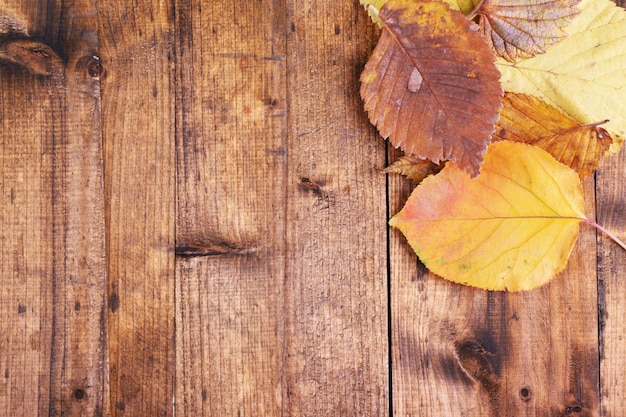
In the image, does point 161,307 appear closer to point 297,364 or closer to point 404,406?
point 297,364

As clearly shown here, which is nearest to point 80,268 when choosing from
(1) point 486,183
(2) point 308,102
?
A: (2) point 308,102

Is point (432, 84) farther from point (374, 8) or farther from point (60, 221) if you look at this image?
point (60, 221)

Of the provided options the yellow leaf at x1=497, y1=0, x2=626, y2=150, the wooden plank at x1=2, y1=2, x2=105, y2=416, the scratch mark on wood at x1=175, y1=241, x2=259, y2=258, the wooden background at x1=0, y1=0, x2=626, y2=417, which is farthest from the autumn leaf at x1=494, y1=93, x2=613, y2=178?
the wooden plank at x1=2, y1=2, x2=105, y2=416

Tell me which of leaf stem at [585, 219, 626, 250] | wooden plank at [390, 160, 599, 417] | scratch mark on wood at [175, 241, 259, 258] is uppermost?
leaf stem at [585, 219, 626, 250]

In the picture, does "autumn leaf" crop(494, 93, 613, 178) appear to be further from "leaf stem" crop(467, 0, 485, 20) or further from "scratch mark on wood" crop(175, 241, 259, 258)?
"scratch mark on wood" crop(175, 241, 259, 258)

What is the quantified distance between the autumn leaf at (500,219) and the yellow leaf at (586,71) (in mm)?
56

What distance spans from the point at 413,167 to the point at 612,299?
23cm

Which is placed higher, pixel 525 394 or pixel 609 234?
pixel 609 234

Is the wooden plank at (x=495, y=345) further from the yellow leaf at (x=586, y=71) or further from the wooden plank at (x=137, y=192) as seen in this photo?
the wooden plank at (x=137, y=192)

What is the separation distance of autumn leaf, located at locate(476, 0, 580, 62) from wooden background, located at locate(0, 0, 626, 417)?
109 mm

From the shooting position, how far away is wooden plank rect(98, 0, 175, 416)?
594 millimetres

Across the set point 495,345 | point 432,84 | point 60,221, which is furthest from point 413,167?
point 60,221

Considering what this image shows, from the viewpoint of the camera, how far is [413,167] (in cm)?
59

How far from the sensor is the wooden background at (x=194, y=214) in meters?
0.59
